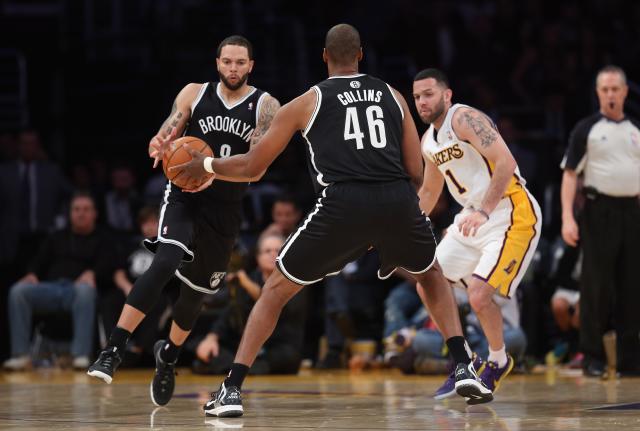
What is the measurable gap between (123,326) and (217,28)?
1024cm

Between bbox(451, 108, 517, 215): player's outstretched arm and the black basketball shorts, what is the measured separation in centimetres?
151

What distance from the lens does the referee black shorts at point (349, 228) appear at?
6516 millimetres

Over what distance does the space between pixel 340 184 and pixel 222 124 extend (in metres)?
1.29

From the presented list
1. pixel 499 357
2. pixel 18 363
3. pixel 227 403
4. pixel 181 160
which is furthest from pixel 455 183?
pixel 18 363

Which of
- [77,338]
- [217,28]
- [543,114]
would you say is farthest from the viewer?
[217,28]

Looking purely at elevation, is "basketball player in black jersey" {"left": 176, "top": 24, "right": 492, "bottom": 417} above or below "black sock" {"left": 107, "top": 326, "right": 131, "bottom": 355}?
above

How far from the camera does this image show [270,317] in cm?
664

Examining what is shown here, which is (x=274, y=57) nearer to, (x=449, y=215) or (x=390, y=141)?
(x=449, y=215)

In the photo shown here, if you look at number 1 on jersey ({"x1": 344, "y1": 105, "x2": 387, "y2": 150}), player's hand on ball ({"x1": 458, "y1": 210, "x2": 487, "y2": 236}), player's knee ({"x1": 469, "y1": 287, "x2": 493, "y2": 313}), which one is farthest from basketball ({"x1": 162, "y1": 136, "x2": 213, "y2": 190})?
player's knee ({"x1": 469, "y1": 287, "x2": 493, "y2": 313})

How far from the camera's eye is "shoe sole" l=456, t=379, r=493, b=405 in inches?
270

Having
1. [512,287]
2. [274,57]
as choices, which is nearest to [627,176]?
[512,287]

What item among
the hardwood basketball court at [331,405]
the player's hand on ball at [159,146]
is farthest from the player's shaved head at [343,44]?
the hardwood basketball court at [331,405]

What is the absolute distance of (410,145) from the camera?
6.82 m

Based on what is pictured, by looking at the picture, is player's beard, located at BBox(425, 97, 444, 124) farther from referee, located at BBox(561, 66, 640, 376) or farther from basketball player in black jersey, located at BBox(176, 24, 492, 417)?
referee, located at BBox(561, 66, 640, 376)
